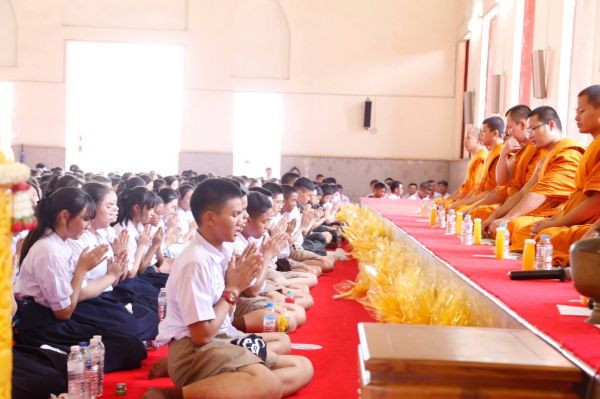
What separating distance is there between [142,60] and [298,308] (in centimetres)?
1503

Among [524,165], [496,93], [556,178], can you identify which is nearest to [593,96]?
[556,178]

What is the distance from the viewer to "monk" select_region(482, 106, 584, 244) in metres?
5.60

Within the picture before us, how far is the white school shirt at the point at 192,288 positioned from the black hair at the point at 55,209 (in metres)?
0.82

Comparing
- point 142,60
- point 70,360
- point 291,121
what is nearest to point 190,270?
point 70,360

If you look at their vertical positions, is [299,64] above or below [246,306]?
above

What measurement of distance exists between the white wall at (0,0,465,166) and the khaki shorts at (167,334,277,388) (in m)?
14.6

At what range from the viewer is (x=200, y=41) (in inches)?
687

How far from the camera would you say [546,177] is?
5.69 m

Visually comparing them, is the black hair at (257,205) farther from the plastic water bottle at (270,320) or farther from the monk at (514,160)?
the monk at (514,160)

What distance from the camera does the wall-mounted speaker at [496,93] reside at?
41.4 ft

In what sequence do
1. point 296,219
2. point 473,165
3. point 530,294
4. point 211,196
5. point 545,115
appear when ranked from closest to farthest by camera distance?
point 530,294, point 211,196, point 545,115, point 296,219, point 473,165

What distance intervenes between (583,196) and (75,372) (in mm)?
3132

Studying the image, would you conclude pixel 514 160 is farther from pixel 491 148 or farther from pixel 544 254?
pixel 544 254

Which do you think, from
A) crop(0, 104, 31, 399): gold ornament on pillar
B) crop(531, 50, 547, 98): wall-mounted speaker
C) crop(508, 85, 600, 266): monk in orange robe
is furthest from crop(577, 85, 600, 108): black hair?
crop(531, 50, 547, 98): wall-mounted speaker
